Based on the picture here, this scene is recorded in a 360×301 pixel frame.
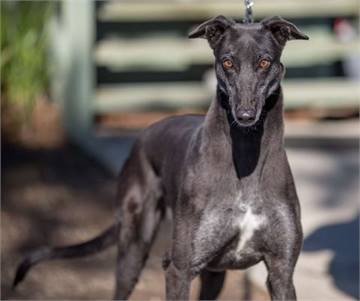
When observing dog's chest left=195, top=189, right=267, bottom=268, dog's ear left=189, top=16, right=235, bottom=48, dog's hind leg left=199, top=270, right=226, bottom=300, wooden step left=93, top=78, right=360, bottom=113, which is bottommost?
wooden step left=93, top=78, right=360, bottom=113

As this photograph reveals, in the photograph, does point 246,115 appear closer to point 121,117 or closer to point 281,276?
point 281,276

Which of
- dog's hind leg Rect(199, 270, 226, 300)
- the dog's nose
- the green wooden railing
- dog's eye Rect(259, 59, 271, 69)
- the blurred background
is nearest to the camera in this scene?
the dog's nose

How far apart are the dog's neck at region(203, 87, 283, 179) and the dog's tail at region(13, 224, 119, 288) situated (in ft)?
3.88

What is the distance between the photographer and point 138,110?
1220 cm

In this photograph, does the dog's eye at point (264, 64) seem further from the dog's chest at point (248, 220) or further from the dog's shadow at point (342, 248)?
the dog's shadow at point (342, 248)

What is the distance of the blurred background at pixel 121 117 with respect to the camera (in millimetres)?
7520

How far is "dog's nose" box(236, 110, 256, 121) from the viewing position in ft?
15.3

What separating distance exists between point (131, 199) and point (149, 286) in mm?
1410

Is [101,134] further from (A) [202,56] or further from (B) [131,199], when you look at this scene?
(B) [131,199]

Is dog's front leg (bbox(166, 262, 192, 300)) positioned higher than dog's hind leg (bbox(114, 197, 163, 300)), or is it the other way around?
dog's front leg (bbox(166, 262, 192, 300))

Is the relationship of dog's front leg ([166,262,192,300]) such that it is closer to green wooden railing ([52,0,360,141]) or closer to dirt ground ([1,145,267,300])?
dirt ground ([1,145,267,300])

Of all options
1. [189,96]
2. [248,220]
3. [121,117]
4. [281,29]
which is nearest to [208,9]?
[189,96]

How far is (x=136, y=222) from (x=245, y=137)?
109cm

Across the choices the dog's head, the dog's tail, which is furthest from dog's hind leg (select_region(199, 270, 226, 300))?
the dog's head
